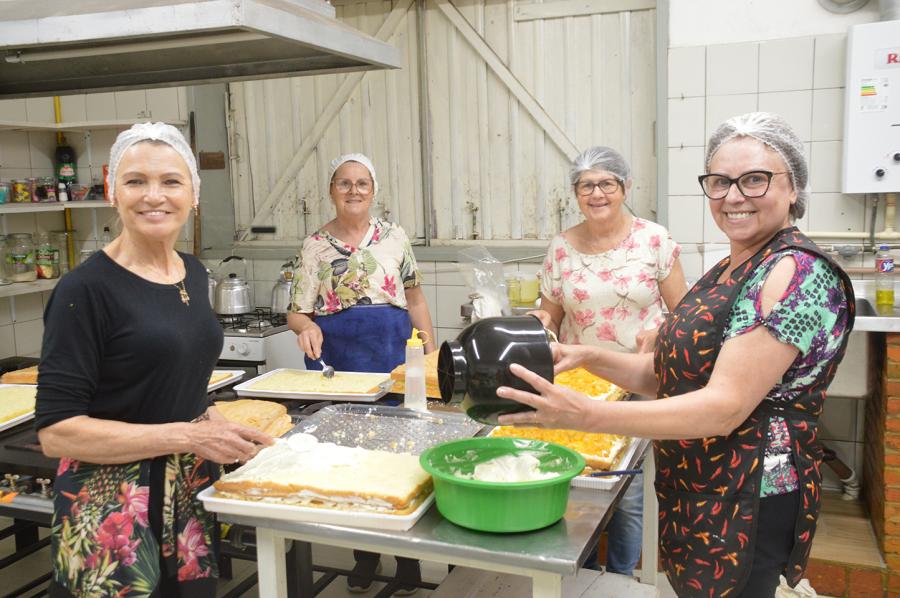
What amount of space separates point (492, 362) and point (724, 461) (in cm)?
57

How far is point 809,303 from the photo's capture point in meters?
Answer: 1.53

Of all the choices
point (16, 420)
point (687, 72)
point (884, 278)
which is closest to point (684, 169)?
point (687, 72)

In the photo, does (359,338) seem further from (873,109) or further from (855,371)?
(873,109)

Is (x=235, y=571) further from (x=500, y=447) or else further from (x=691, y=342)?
(x=691, y=342)

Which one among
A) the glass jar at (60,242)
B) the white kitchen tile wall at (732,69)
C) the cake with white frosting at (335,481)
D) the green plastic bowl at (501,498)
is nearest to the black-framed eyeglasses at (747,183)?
the green plastic bowl at (501,498)

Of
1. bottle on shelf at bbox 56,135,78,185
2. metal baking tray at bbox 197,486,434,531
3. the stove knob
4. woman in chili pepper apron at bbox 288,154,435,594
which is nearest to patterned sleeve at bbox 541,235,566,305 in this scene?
woman in chili pepper apron at bbox 288,154,435,594

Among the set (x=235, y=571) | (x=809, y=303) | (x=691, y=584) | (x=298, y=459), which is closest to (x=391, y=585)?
(x=235, y=571)

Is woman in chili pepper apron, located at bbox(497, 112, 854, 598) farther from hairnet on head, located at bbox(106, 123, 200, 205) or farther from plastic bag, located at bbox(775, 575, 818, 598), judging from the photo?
Result: plastic bag, located at bbox(775, 575, 818, 598)

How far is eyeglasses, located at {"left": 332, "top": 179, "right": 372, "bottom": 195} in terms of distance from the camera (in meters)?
3.29

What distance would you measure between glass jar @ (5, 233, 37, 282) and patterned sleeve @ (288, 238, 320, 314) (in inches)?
91.0

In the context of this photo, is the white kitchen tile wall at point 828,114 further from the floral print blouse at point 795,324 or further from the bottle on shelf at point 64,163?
the bottle on shelf at point 64,163

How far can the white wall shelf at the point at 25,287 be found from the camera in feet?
14.5

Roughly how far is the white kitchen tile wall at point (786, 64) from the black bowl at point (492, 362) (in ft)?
9.22

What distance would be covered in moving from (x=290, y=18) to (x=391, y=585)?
7.39 ft
